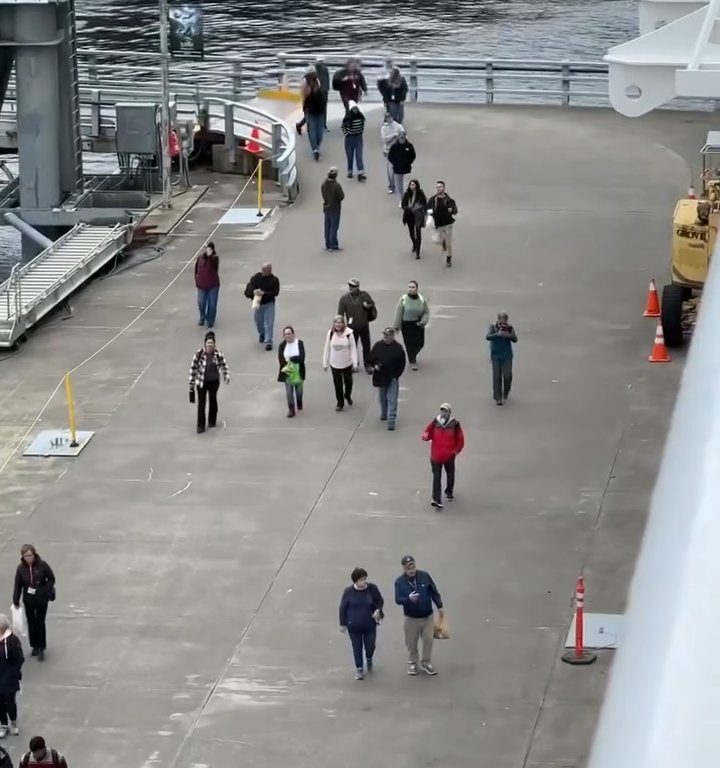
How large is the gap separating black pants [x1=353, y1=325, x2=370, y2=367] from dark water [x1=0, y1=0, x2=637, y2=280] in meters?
36.3

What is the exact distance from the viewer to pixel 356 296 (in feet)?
69.7

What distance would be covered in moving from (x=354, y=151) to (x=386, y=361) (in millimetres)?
12564

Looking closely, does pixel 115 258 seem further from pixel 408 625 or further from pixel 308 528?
pixel 408 625

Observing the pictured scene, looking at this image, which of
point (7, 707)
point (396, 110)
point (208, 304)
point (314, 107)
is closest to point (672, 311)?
point (208, 304)

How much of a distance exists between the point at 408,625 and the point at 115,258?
49.4 ft

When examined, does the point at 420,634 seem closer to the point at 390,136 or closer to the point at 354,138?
the point at 390,136

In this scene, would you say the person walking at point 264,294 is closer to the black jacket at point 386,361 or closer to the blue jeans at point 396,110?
the black jacket at point 386,361

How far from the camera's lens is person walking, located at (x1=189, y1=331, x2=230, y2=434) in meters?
19.5

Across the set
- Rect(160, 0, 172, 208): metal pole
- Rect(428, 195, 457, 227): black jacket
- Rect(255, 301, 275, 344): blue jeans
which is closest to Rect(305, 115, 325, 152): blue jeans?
Rect(160, 0, 172, 208): metal pole

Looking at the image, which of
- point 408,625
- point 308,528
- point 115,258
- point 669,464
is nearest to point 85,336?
point 115,258

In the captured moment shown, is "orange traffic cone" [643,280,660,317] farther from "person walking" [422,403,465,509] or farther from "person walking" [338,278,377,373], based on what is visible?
"person walking" [422,403,465,509]

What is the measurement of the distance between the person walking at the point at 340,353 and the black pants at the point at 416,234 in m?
5.96

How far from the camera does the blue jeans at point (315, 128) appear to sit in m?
32.0

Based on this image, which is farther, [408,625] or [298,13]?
[298,13]
